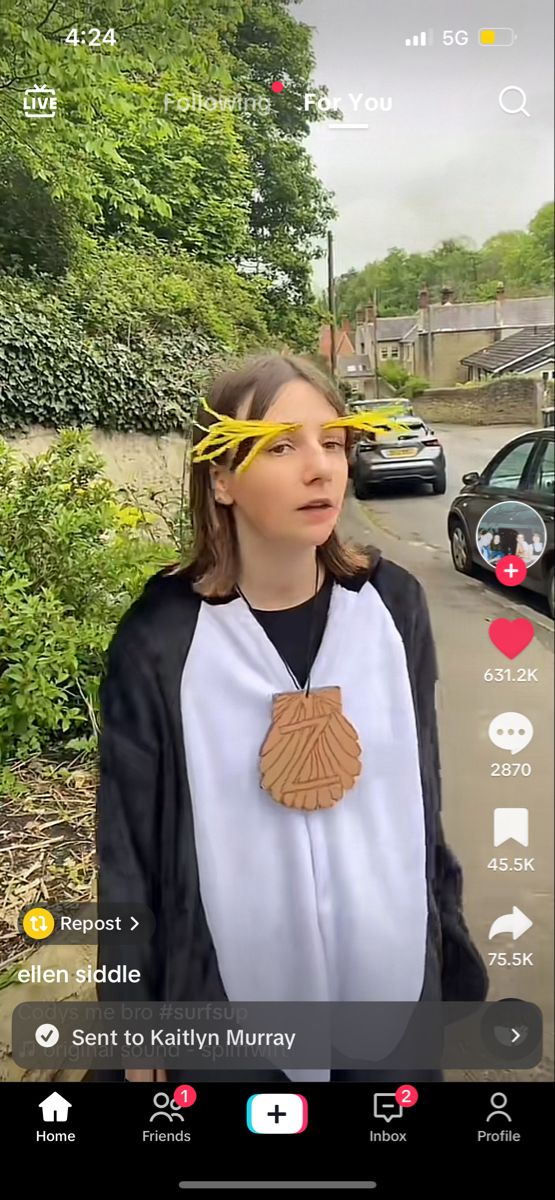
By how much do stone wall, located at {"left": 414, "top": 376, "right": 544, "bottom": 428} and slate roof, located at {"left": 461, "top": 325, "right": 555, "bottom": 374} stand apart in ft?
0.06

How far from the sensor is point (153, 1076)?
3.23 ft

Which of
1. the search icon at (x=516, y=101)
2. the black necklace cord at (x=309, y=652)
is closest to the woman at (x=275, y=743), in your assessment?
the black necklace cord at (x=309, y=652)

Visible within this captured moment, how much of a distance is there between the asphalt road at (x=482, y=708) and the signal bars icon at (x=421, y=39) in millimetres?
392

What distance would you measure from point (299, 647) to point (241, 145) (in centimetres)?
53

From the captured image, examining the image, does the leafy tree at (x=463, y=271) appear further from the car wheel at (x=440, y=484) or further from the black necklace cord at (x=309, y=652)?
the black necklace cord at (x=309, y=652)

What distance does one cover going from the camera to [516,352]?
3.16 ft

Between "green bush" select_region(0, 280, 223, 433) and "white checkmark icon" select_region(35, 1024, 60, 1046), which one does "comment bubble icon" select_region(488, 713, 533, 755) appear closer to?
"green bush" select_region(0, 280, 223, 433)

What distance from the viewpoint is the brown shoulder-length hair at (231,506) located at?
3.11 feet

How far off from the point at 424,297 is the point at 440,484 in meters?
0.20

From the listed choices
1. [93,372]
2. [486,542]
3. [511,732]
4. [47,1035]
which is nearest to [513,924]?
[511,732]
